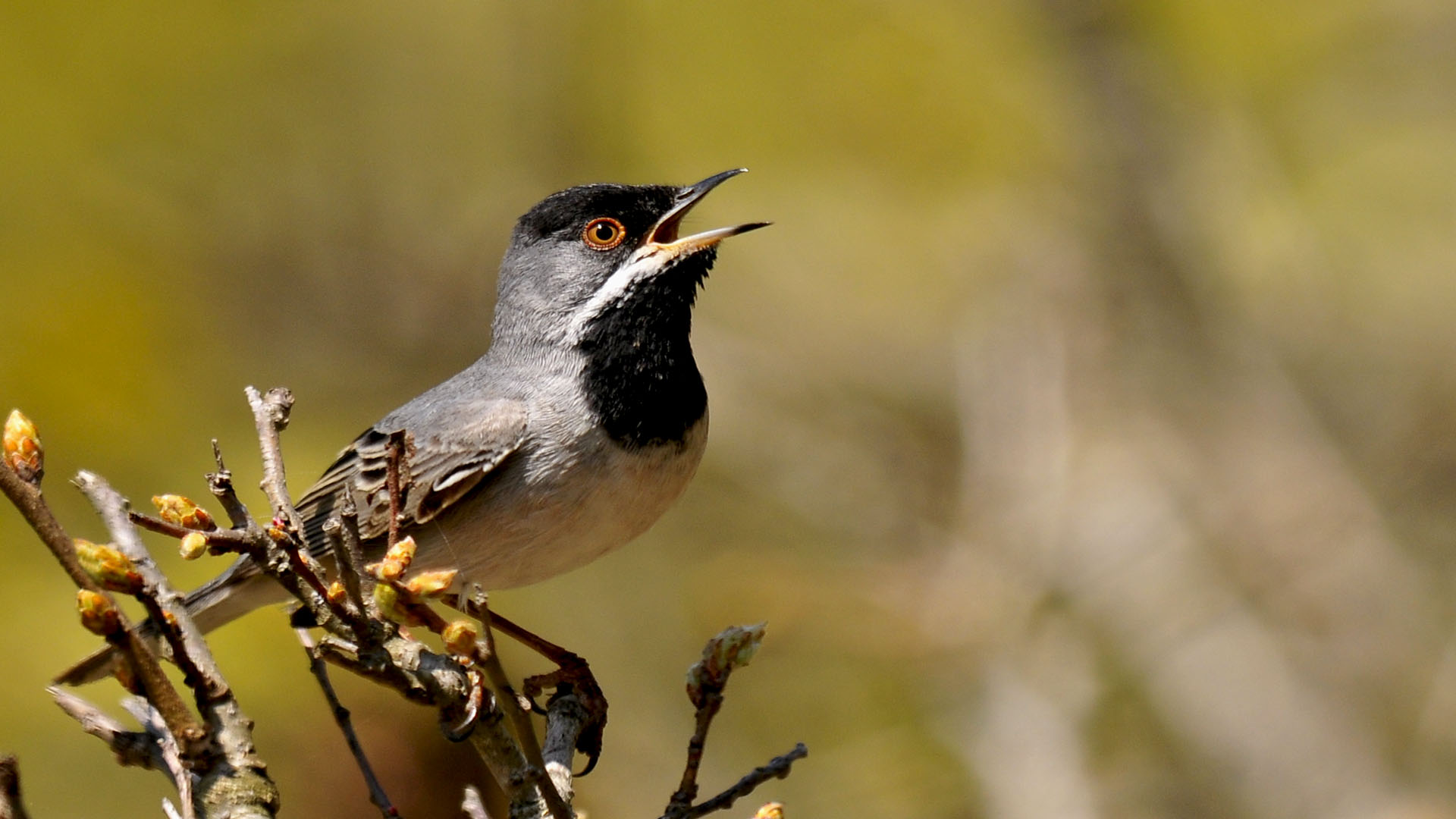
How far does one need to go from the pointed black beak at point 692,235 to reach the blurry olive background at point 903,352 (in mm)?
2164

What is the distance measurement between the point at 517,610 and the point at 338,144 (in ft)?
9.10

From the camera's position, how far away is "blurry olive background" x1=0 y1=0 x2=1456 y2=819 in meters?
6.24

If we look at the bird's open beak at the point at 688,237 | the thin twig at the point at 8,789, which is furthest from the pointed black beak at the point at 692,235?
the thin twig at the point at 8,789

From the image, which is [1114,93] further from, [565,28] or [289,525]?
[289,525]

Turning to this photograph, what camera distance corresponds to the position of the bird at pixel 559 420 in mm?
3658

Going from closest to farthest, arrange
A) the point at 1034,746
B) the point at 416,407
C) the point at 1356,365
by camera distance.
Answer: the point at 416,407, the point at 1034,746, the point at 1356,365

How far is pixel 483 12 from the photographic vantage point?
7484mm

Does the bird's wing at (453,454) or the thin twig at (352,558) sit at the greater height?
the bird's wing at (453,454)

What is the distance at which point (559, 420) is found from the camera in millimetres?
3717

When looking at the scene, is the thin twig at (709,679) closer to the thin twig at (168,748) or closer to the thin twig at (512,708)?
the thin twig at (512,708)

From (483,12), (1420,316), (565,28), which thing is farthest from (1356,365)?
(483,12)

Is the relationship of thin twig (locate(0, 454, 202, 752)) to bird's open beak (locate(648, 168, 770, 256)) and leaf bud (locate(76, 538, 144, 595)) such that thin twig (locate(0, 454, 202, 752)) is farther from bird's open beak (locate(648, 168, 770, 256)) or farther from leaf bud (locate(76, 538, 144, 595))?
bird's open beak (locate(648, 168, 770, 256))

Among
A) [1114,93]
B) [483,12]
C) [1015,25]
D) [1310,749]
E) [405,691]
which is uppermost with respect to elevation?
[483,12]

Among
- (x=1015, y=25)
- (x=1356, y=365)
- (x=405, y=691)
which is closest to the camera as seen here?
(x=405, y=691)
